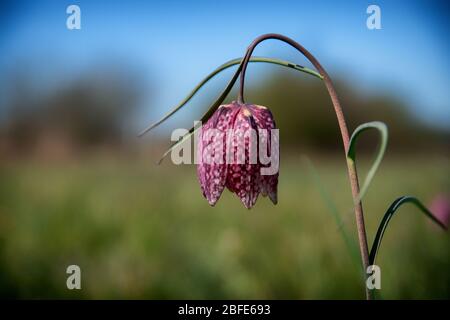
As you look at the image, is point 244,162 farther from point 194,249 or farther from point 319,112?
point 319,112

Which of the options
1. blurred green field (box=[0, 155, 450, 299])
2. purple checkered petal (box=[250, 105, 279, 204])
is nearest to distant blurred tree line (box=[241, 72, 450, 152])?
blurred green field (box=[0, 155, 450, 299])

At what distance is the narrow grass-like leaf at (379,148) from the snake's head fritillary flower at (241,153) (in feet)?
0.53

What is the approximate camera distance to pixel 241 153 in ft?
3.44

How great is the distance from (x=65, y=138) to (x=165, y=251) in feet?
22.7

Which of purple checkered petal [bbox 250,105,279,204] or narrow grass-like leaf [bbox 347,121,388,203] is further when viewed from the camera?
purple checkered petal [bbox 250,105,279,204]

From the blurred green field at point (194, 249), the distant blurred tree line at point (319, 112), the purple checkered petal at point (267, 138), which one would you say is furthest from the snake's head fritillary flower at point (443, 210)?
the distant blurred tree line at point (319, 112)

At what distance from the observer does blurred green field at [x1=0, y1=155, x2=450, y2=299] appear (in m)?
2.40

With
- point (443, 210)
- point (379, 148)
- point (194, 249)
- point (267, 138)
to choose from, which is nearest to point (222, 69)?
point (267, 138)

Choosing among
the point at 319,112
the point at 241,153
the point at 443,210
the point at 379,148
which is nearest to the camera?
the point at 379,148

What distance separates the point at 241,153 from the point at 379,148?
10.5 inches

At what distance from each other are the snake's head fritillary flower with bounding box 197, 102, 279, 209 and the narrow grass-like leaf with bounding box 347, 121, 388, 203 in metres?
0.16

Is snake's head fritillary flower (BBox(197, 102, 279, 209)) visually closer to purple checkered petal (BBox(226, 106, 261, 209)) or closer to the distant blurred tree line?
purple checkered petal (BBox(226, 106, 261, 209))

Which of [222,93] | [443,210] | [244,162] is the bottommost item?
[443,210]

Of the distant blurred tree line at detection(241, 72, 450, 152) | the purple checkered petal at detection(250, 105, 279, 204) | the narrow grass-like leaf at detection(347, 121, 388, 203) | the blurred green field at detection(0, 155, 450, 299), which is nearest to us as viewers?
the narrow grass-like leaf at detection(347, 121, 388, 203)
